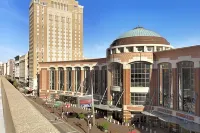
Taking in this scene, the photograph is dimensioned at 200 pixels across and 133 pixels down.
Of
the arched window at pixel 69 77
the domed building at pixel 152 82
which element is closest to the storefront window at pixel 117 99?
the domed building at pixel 152 82

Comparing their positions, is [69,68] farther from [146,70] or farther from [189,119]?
[189,119]

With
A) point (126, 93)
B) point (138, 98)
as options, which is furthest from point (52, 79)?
point (138, 98)

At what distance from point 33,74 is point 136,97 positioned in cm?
8635

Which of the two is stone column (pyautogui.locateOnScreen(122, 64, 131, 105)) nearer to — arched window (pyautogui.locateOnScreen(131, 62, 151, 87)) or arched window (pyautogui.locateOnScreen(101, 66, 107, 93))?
arched window (pyautogui.locateOnScreen(131, 62, 151, 87))

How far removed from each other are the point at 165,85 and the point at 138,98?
22.8 ft

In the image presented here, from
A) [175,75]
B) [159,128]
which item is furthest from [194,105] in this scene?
[159,128]

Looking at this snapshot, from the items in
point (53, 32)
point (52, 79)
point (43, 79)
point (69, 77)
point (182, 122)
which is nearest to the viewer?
point (182, 122)

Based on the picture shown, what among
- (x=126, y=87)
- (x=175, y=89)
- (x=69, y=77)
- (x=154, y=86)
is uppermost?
(x=69, y=77)

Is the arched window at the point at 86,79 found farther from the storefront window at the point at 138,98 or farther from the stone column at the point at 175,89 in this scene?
the stone column at the point at 175,89

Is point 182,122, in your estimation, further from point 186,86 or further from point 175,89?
point 186,86

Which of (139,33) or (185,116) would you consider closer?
(185,116)

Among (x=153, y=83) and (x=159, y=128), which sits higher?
(x=153, y=83)

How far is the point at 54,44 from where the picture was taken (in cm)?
12088

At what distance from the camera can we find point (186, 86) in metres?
37.3
